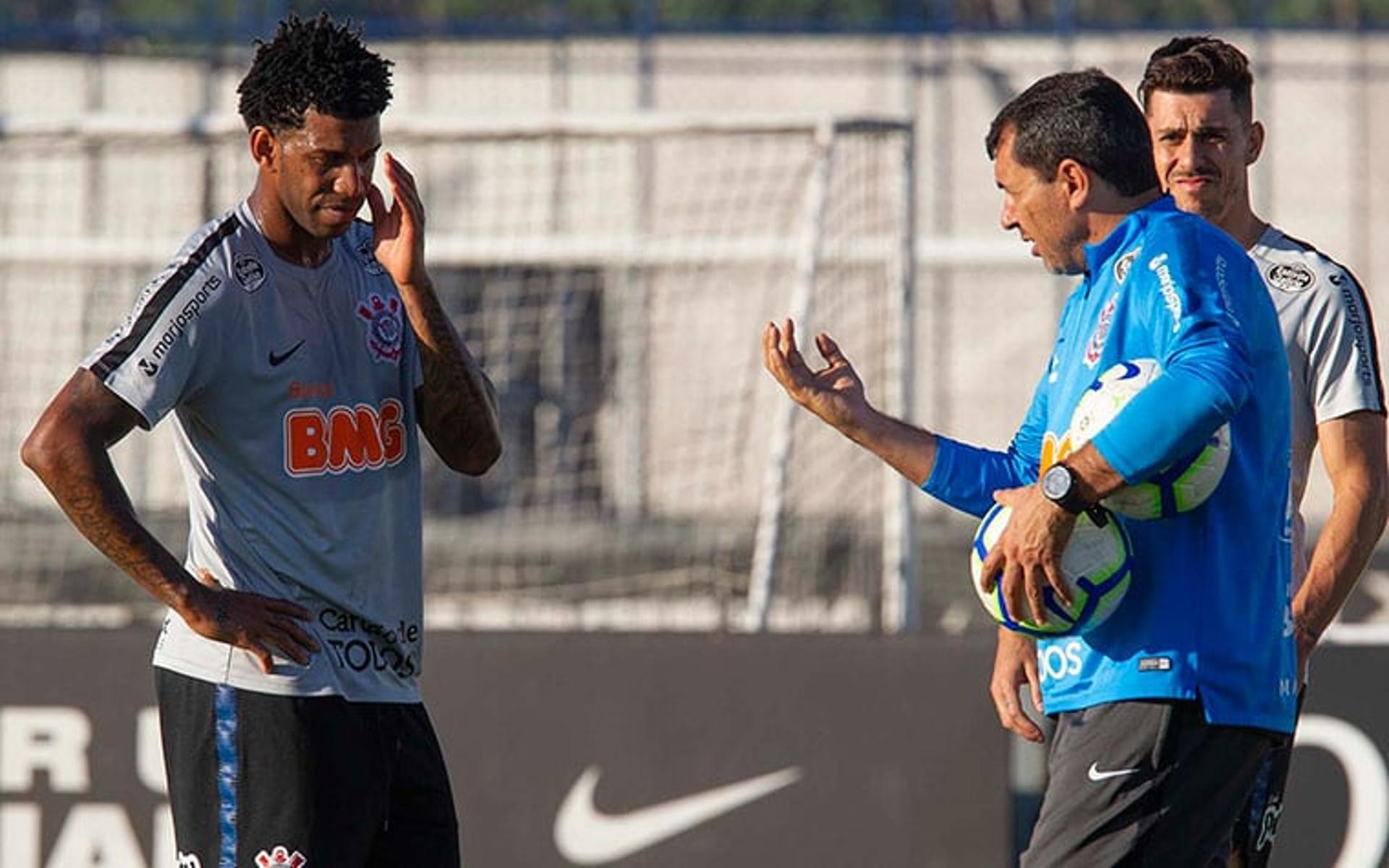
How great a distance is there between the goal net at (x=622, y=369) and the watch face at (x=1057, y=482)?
370cm

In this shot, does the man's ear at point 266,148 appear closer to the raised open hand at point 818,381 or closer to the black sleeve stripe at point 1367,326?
the raised open hand at point 818,381

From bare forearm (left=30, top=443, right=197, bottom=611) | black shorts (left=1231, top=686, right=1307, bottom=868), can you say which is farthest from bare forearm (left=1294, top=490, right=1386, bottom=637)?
bare forearm (left=30, top=443, right=197, bottom=611)

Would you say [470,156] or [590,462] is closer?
[590,462]

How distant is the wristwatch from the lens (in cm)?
365

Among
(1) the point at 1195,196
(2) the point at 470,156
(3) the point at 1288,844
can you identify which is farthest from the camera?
(2) the point at 470,156

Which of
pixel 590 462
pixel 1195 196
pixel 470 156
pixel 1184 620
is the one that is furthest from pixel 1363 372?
pixel 470 156

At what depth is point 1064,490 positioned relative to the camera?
3652 millimetres

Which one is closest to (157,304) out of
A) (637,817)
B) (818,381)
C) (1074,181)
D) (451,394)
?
(451,394)

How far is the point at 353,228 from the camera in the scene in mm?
4641

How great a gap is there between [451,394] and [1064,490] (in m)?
1.48

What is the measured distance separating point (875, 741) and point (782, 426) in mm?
1453

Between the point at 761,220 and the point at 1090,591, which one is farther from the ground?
the point at 761,220

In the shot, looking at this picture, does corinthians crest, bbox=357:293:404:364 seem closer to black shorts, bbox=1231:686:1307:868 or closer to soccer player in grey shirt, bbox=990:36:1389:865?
soccer player in grey shirt, bbox=990:36:1389:865

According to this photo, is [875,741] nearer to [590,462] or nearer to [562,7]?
[590,462]
